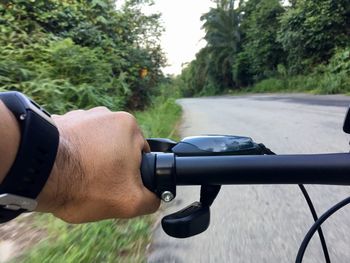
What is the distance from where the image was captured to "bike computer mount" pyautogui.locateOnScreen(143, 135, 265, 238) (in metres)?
0.72

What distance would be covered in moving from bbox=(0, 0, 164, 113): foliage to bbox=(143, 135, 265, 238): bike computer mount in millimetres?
4128

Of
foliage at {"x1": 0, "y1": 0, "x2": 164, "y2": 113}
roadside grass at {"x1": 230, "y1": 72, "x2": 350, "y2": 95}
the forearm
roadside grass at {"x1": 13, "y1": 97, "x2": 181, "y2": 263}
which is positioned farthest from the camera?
roadside grass at {"x1": 230, "y1": 72, "x2": 350, "y2": 95}

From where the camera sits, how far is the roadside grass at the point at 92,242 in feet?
7.48

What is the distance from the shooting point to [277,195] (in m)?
3.52

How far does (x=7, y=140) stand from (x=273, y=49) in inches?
1376

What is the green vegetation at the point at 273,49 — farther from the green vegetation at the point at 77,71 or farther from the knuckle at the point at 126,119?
the knuckle at the point at 126,119

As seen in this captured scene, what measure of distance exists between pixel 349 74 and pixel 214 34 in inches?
1130

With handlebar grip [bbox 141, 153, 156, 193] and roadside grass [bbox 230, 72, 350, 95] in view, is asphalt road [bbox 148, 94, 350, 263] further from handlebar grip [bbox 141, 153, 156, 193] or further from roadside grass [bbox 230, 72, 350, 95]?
roadside grass [bbox 230, 72, 350, 95]

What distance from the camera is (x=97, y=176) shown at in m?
0.70

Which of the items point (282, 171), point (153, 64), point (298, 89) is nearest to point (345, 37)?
point (298, 89)

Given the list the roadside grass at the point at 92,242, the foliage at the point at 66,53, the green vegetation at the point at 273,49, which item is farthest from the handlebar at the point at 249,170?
the green vegetation at the point at 273,49

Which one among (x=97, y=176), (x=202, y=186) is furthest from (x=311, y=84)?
Result: (x=97, y=176)

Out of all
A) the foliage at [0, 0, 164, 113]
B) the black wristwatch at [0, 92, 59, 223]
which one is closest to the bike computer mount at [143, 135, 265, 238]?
the black wristwatch at [0, 92, 59, 223]

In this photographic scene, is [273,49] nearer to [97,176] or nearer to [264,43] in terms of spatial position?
[264,43]
